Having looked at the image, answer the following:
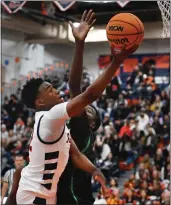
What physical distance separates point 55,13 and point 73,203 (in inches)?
625

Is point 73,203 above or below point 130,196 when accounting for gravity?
above

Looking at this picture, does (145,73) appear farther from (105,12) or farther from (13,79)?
(13,79)

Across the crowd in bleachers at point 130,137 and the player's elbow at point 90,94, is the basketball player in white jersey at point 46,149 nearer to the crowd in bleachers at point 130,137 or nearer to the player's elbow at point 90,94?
the player's elbow at point 90,94

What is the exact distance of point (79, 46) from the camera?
3104 millimetres

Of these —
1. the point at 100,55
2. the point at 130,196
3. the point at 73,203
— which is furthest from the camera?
the point at 100,55

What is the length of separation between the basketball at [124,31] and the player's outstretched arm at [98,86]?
12 cm

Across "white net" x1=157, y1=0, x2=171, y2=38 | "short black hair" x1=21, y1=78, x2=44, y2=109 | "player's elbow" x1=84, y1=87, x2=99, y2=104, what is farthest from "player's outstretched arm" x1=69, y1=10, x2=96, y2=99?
"white net" x1=157, y1=0, x2=171, y2=38

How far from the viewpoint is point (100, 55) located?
22.2 m

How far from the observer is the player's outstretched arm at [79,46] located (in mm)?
2893

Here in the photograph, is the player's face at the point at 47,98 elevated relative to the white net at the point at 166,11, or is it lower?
lower

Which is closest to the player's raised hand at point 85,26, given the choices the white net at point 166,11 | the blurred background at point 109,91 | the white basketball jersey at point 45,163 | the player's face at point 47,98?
the player's face at point 47,98

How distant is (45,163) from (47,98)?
0.41 metres

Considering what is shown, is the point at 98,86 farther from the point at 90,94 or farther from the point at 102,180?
the point at 102,180

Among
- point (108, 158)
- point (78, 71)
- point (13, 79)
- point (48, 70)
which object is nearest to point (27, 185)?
point (78, 71)
